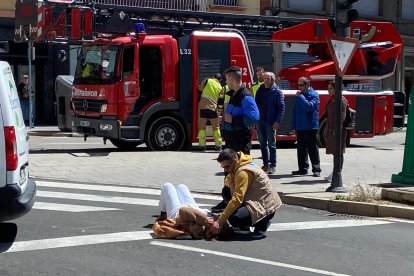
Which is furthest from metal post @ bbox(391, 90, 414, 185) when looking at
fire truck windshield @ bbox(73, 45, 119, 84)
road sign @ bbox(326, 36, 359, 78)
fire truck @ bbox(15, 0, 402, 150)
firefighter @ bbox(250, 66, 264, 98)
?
fire truck windshield @ bbox(73, 45, 119, 84)

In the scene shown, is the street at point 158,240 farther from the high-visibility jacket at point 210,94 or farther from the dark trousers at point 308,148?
the high-visibility jacket at point 210,94

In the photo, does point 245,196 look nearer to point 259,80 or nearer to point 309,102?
point 309,102

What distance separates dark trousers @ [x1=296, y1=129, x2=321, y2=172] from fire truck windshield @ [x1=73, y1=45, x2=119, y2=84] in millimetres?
5570

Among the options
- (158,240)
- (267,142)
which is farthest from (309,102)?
(158,240)

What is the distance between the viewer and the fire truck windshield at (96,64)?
17969 mm

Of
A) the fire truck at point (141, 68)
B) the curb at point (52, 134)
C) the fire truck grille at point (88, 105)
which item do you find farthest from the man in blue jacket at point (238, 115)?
the curb at point (52, 134)

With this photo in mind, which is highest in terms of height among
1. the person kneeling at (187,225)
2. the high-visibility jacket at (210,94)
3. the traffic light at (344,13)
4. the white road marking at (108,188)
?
the traffic light at (344,13)

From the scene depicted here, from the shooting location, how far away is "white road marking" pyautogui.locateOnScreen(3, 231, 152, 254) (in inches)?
316

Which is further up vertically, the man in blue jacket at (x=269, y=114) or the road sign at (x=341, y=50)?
the road sign at (x=341, y=50)

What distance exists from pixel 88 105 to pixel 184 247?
10.6 m

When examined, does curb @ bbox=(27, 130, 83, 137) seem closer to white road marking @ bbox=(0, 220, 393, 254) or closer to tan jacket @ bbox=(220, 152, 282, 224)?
white road marking @ bbox=(0, 220, 393, 254)

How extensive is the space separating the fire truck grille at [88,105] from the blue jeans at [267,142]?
16.8ft

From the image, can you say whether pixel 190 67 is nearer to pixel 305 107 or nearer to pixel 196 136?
pixel 196 136

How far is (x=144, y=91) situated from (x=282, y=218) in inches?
338
